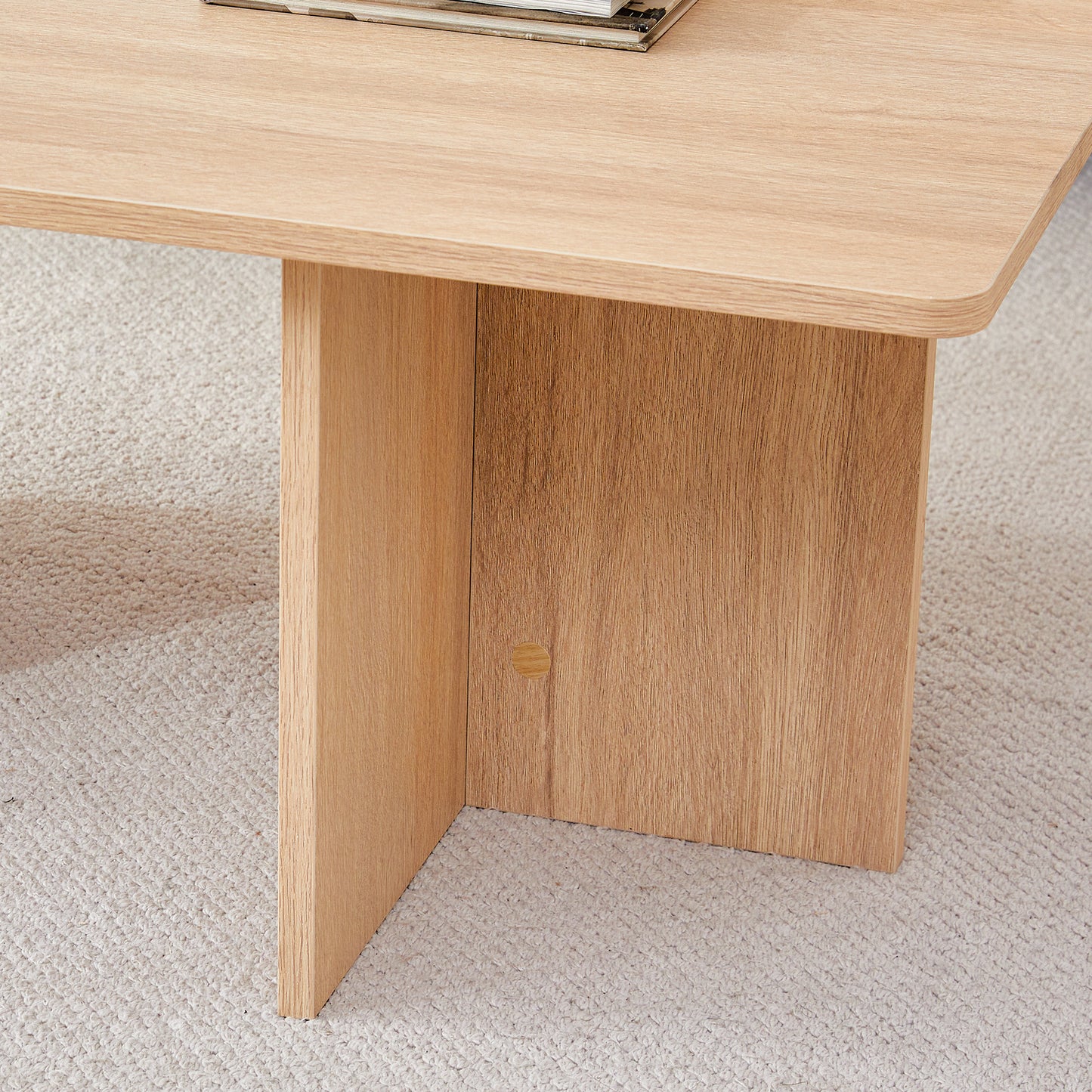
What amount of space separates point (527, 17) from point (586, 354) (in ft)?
0.83

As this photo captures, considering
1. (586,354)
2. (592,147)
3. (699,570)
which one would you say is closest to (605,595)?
(699,570)

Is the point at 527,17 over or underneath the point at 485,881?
over

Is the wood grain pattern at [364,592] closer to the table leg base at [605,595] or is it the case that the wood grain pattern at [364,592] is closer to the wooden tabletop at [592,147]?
the table leg base at [605,595]

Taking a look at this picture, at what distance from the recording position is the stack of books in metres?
1.17

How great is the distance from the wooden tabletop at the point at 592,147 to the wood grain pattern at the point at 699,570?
19 cm

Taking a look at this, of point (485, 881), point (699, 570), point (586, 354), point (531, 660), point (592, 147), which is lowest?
point (485, 881)

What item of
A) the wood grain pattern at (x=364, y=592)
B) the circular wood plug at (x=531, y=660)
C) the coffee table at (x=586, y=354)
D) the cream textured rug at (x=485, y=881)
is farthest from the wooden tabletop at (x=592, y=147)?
the cream textured rug at (x=485, y=881)

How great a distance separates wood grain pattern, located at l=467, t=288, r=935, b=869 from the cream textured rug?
2.2 inches

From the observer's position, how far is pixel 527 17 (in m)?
1.18

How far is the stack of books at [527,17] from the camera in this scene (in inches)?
46.1

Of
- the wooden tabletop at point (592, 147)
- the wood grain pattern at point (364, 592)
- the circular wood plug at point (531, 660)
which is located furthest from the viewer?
the circular wood plug at point (531, 660)

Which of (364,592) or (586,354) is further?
(586,354)

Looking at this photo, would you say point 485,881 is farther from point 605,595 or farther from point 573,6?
point 573,6

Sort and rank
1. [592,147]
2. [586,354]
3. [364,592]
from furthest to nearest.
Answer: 1. [586,354]
2. [364,592]
3. [592,147]
